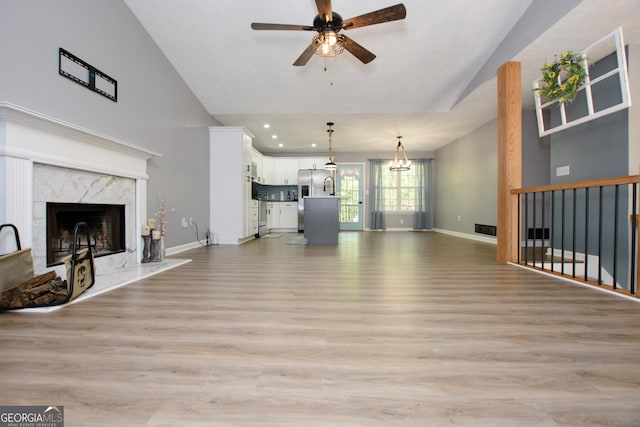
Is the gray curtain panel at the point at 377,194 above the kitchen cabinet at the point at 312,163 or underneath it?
underneath

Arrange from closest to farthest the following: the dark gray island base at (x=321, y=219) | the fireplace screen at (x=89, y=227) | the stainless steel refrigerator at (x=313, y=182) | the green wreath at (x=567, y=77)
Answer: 1. the fireplace screen at (x=89, y=227)
2. the green wreath at (x=567, y=77)
3. the dark gray island base at (x=321, y=219)
4. the stainless steel refrigerator at (x=313, y=182)

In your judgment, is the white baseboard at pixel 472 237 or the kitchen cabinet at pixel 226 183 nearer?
the kitchen cabinet at pixel 226 183

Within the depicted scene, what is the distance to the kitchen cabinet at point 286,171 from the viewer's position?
29.3 ft

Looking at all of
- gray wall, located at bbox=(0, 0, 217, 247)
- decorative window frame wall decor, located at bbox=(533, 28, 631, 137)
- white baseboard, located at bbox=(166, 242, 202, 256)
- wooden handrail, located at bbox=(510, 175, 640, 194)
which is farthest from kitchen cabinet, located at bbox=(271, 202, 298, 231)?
decorative window frame wall decor, located at bbox=(533, 28, 631, 137)

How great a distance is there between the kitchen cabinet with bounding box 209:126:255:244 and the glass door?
13.6ft

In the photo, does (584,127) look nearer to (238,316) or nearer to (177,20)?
(238,316)

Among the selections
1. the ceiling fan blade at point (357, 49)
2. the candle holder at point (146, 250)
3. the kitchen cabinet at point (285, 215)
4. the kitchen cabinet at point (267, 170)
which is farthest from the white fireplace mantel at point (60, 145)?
the kitchen cabinet at point (285, 215)

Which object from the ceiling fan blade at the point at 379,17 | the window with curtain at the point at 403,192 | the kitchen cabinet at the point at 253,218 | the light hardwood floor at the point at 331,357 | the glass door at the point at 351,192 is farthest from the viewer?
the glass door at the point at 351,192

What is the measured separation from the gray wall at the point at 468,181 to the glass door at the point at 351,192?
7.92 feet

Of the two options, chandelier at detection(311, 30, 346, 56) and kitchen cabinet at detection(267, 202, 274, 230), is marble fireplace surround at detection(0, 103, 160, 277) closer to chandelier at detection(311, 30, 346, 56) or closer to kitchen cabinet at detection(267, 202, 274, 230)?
chandelier at detection(311, 30, 346, 56)

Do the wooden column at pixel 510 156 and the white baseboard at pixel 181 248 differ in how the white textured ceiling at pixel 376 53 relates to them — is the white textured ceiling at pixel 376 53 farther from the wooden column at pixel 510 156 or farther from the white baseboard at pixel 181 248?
the white baseboard at pixel 181 248

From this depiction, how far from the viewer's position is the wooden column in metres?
3.45

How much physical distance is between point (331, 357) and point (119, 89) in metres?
3.67

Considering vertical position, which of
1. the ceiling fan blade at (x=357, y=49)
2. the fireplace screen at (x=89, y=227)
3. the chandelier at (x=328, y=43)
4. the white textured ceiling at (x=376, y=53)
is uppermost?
the white textured ceiling at (x=376, y=53)
